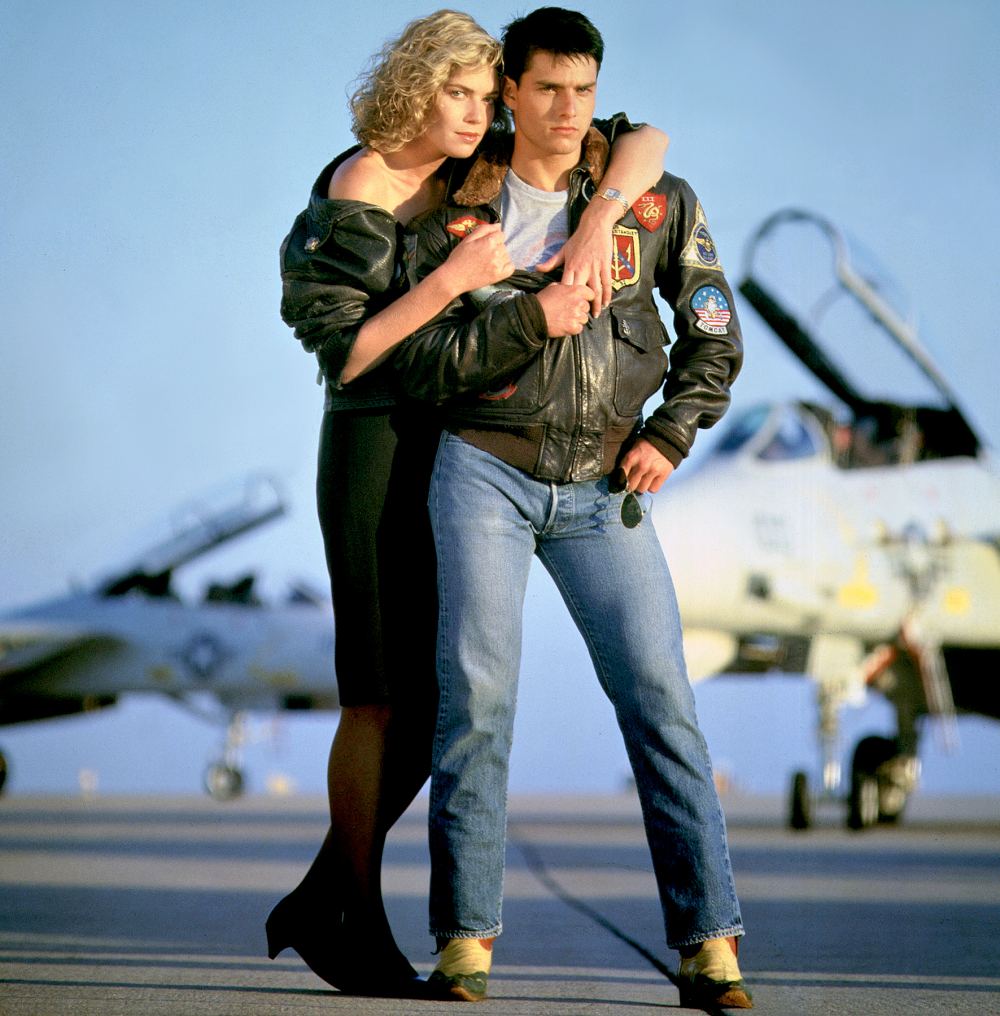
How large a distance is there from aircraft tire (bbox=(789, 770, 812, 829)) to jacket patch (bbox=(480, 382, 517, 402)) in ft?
26.8

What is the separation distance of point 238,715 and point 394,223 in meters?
23.0

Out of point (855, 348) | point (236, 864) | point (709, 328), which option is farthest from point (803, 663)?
point (709, 328)

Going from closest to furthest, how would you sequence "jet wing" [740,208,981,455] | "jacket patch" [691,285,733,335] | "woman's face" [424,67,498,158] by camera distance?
1. "woman's face" [424,67,498,158]
2. "jacket patch" [691,285,733,335]
3. "jet wing" [740,208,981,455]

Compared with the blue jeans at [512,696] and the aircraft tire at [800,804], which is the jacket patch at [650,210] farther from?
the aircraft tire at [800,804]

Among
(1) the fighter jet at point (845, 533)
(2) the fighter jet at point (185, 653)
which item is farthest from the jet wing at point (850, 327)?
(2) the fighter jet at point (185, 653)

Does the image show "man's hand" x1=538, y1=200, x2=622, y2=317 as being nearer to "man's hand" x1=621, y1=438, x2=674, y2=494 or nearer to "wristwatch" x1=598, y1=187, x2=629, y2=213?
"wristwatch" x1=598, y1=187, x2=629, y2=213

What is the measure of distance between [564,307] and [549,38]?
0.50 metres

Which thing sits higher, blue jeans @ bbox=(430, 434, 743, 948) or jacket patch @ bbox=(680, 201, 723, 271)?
jacket patch @ bbox=(680, 201, 723, 271)

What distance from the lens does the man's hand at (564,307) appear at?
295 cm

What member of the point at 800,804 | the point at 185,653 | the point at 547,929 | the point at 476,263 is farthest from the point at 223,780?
the point at 476,263

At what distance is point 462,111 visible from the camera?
3078mm

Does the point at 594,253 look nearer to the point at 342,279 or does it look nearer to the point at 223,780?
the point at 342,279

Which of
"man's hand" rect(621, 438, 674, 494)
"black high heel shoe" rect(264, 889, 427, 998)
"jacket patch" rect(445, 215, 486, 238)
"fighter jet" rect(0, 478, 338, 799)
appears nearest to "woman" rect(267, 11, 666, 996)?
"black high heel shoe" rect(264, 889, 427, 998)

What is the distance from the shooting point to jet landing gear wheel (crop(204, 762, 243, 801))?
967 inches
